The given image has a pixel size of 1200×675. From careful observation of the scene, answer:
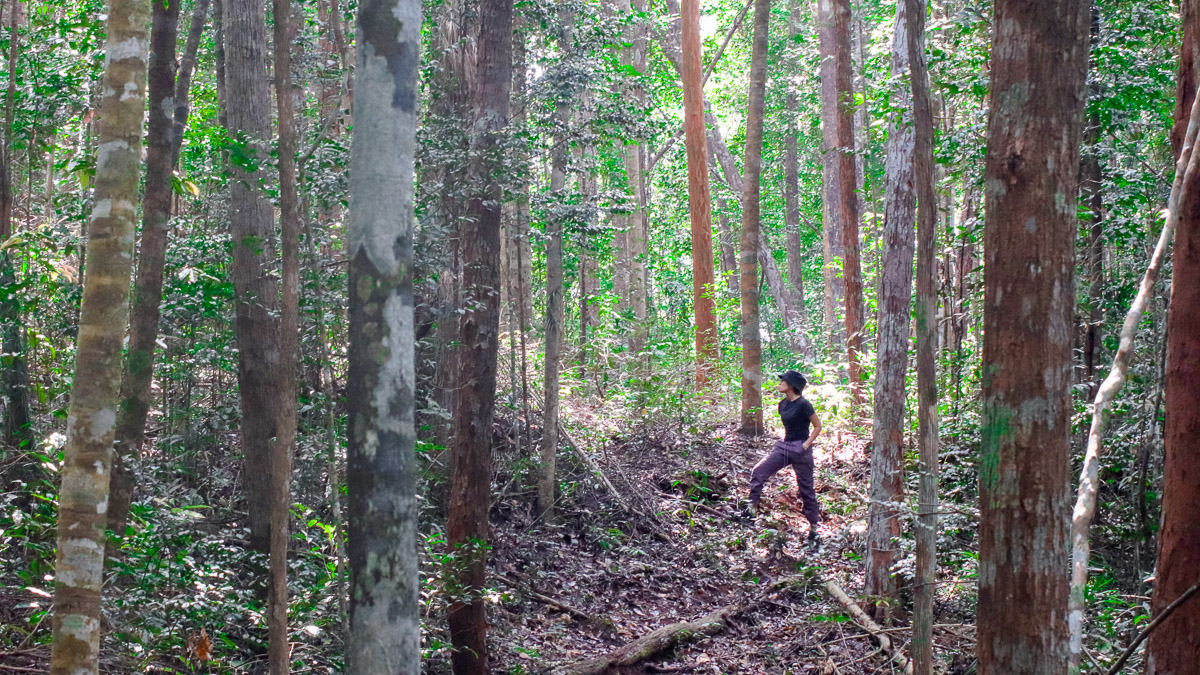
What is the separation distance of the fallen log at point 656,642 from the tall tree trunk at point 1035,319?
417cm

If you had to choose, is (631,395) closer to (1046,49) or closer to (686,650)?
(686,650)

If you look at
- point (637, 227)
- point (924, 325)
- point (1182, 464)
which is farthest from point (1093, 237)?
point (637, 227)

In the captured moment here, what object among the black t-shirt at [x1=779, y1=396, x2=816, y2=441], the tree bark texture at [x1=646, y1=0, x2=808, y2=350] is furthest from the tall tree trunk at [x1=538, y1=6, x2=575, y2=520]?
the tree bark texture at [x1=646, y1=0, x2=808, y2=350]

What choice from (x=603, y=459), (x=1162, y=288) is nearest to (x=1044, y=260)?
(x=1162, y=288)

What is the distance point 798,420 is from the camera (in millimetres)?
10820

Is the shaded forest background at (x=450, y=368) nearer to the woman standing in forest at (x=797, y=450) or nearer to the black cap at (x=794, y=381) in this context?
the woman standing in forest at (x=797, y=450)

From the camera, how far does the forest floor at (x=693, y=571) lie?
7520 mm

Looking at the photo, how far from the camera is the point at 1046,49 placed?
3.67 m

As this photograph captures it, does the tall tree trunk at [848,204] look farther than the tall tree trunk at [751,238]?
No

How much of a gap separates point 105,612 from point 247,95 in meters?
4.59

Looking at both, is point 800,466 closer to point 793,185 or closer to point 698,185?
point 698,185

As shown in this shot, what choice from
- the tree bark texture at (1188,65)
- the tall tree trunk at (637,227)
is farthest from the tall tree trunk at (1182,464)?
the tall tree trunk at (637,227)

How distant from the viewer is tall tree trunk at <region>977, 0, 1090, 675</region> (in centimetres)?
366

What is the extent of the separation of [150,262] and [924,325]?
208 inches
